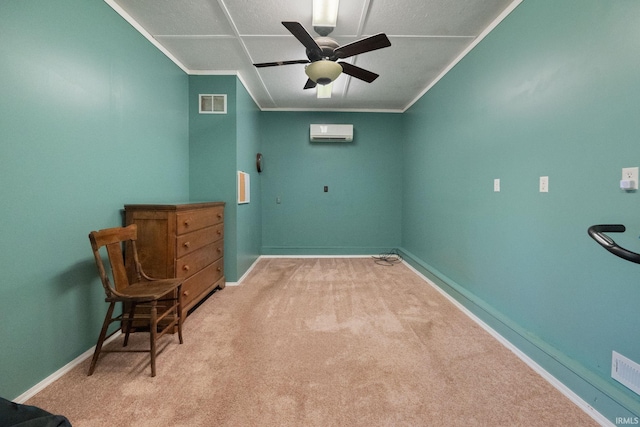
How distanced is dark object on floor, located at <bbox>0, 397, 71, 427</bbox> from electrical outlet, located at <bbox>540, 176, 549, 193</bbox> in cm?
243

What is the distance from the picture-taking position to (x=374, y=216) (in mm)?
4410

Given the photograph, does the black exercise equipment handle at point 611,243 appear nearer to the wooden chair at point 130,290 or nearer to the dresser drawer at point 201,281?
the wooden chair at point 130,290

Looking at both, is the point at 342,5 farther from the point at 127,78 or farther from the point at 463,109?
the point at 127,78

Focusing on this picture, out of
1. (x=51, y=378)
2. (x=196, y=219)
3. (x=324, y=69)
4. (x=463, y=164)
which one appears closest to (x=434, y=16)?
(x=324, y=69)

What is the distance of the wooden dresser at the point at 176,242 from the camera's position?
1.92 m

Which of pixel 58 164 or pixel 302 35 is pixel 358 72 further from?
pixel 58 164

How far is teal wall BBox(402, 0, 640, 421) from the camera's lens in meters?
1.19

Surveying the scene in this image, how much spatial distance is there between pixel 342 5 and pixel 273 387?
2682mm

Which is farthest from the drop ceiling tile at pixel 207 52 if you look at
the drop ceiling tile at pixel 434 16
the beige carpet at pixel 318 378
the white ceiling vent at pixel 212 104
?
the beige carpet at pixel 318 378

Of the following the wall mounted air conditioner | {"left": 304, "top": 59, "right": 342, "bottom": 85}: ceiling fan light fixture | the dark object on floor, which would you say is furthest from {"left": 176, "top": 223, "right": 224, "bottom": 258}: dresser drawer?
the wall mounted air conditioner

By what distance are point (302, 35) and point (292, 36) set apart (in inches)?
27.2

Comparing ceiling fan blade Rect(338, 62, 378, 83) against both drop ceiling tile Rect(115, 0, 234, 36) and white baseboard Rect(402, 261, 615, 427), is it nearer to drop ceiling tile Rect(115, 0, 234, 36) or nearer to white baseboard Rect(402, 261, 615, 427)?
drop ceiling tile Rect(115, 0, 234, 36)

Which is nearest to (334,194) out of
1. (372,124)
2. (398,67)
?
Answer: (372,124)

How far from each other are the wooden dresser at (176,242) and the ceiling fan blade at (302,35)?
152 centimetres
